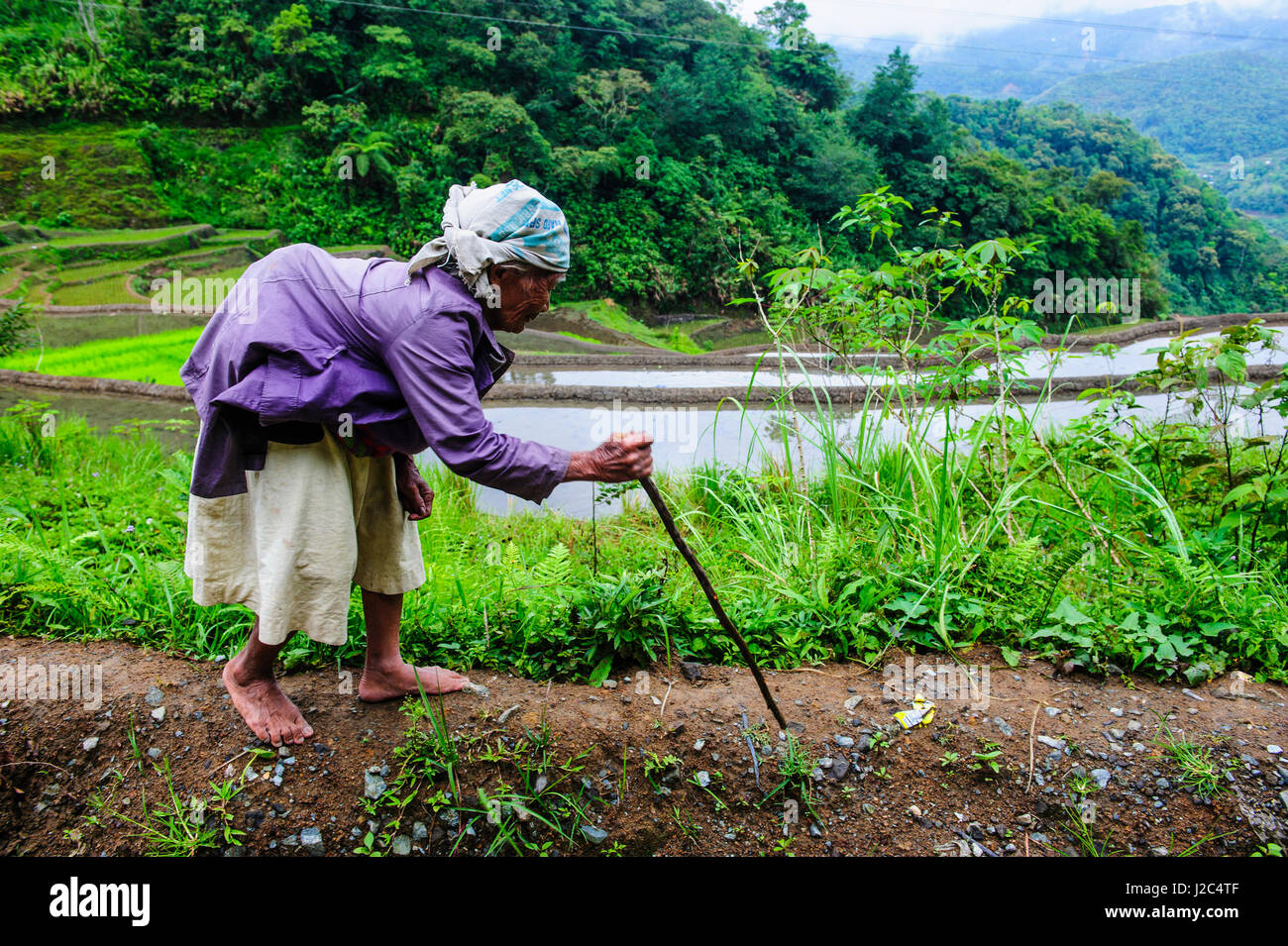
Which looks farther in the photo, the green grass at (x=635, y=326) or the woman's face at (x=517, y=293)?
the green grass at (x=635, y=326)

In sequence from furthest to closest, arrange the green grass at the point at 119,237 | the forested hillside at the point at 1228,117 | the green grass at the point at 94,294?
the forested hillside at the point at 1228,117
the green grass at the point at 119,237
the green grass at the point at 94,294

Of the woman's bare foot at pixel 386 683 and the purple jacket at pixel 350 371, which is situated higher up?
the purple jacket at pixel 350 371

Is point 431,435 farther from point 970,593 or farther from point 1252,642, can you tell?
point 1252,642

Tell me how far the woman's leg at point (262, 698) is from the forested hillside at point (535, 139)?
1311 cm

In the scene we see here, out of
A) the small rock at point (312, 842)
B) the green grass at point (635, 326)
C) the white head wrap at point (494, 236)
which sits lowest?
the small rock at point (312, 842)

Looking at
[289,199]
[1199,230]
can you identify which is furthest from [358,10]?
[1199,230]

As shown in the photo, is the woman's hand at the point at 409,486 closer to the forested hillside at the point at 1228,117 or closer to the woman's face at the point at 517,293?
the woman's face at the point at 517,293

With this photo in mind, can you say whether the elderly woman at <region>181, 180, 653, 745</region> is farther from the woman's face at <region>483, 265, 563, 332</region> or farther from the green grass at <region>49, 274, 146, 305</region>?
the green grass at <region>49, 274, 146, 305</region>

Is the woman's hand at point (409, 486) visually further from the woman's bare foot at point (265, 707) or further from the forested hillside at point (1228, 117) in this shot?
the forested hillside at point (1228, 117)

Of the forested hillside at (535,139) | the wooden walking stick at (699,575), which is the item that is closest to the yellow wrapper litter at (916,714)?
the wooden walking stick at (699,575)

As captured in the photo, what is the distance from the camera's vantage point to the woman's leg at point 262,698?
6.25 feet

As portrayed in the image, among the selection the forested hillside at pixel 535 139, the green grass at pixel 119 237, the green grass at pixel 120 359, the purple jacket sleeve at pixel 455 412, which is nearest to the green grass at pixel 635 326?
the forested hillside at pixel 535 139

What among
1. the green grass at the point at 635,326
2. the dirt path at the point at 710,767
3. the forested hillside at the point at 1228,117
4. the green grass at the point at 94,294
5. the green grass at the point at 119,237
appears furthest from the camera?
the forested hillside at the point at 1228,117

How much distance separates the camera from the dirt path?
1.79 metres
